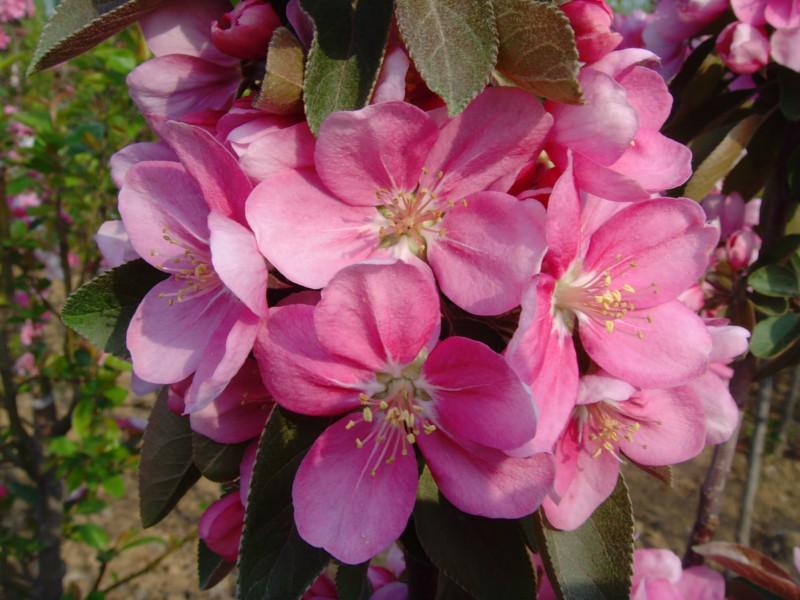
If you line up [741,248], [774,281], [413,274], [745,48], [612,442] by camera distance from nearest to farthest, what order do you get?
1. [413,274]
2. [612,442]
3. [745,48]
4. [774,281]
5. [741,248]

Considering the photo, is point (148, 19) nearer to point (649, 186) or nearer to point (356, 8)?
point (356, 8)

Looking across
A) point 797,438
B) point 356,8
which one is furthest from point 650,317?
point 797,438

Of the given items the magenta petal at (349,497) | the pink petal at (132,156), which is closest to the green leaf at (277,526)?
the magenta petal at (349,497)

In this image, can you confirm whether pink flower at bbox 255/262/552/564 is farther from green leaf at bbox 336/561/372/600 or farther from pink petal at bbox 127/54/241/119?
pink petal at bbox 127/54/241/119

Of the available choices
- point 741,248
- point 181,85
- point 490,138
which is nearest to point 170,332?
point 181,85

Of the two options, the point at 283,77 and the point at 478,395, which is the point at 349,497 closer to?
the point at 478,395

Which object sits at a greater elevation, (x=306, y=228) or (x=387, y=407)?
(x=306, y=228)

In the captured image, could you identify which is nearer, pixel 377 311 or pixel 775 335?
pixel 377 311
